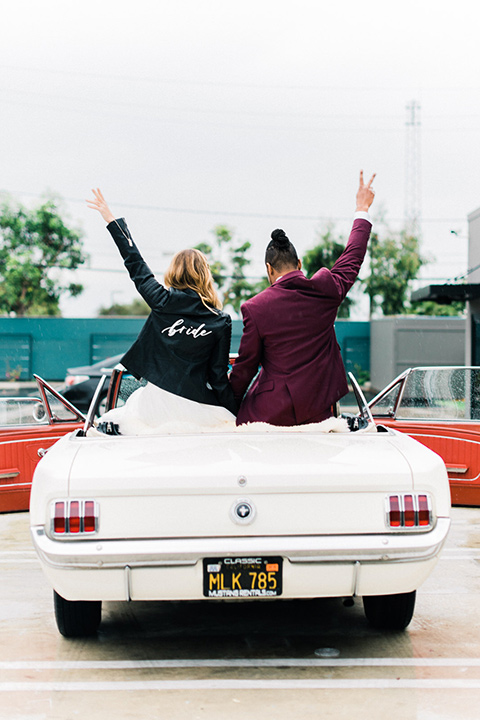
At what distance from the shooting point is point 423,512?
3520 millimetres

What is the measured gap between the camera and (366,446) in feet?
12.6

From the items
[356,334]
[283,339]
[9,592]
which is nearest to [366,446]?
[283,339]

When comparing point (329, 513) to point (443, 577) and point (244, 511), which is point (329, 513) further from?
point (443, 577)

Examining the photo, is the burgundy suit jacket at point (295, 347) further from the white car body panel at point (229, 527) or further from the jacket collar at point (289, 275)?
the white car body panel at point (229, 527)

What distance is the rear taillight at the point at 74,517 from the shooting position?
3430mm

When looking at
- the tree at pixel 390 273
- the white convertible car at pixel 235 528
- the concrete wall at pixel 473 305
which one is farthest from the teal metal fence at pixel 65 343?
the white convertible car at pixel 235 528

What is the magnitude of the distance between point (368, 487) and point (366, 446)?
0.38 meters

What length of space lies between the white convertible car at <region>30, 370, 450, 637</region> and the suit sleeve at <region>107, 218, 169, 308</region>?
1.08 metres

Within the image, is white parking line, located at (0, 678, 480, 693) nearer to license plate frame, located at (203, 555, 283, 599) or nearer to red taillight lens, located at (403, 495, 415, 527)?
license plate frame, located at (203, 555, 283, 599)

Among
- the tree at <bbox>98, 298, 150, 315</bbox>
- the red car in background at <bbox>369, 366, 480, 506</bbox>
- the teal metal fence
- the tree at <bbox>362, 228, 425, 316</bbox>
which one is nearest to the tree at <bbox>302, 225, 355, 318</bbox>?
the tree at <bbox>362, 228, 425, 316</bbox>

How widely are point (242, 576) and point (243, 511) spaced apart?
10.6 inches

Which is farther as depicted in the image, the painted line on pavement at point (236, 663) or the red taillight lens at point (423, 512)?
the painted line on pavement at point (236, 663)

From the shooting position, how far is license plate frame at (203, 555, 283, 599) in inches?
135

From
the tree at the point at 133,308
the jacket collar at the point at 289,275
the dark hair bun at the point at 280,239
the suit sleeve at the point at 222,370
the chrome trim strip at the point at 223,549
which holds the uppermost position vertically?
the tree at the point at 133,308
